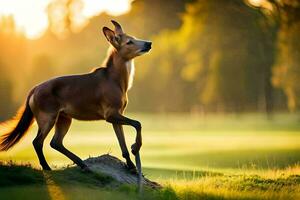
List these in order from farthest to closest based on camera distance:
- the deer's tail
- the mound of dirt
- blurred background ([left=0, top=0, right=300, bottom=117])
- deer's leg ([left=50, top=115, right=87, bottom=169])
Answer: blurred background ([left=0, top=0, right=300, bottom=117])
the deer's tail
deer's leg ([left=50, top=115, right=87, bottom=169])
the mound of dirt

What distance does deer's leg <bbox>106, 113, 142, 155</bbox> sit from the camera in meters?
8.79

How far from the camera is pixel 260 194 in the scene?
31.6 ft

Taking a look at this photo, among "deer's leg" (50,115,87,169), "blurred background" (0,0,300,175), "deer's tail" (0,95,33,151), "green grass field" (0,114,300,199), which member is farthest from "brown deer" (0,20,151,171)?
"blurred background" (0,0,300,175)

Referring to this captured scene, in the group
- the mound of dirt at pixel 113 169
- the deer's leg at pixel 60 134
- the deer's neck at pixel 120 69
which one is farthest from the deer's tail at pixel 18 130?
the deer's neck at pixel 120 69

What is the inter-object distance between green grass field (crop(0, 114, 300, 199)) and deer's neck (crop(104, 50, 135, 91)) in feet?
4.78

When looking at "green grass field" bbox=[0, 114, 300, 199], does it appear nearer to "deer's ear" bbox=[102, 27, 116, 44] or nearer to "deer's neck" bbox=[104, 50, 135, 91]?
"deer's neck" bbox=[104, 50, 135, 91]

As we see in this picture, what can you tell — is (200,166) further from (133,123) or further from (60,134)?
(133,123)

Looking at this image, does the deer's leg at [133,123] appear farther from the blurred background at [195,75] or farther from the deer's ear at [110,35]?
the blurred background at [195,75]

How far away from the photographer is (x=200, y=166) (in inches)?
576

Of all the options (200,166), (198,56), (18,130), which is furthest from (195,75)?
(18,130)

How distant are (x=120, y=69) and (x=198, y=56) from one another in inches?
1064

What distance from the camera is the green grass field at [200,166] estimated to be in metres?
8.48

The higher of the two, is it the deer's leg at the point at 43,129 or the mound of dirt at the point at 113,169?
the deer's leg at the point at 43,129

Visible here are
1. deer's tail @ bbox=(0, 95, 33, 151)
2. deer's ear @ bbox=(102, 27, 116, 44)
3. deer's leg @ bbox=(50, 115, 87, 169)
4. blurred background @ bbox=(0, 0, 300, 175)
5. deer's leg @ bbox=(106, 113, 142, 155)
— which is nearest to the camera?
deer's leg @ bbox=(106, 113, 142, 155)
